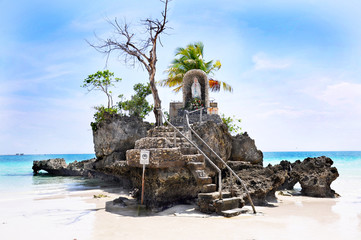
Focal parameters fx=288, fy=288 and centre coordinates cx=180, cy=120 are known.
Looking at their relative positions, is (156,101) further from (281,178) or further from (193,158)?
(281,178)

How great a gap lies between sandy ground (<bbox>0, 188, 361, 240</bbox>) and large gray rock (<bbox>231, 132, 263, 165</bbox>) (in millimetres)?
3554

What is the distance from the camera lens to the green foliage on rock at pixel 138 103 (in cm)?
2134

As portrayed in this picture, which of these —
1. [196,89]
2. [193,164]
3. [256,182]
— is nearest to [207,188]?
[193,164]

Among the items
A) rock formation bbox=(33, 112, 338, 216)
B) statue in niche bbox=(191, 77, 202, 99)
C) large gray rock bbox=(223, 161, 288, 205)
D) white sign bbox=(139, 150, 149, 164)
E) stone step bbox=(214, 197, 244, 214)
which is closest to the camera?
stone step bbox=(214, 197, 244, 214)

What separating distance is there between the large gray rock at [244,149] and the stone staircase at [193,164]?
3.77 meters

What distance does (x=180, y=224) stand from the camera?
23.0 feet

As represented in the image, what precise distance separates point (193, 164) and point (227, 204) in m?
1.54

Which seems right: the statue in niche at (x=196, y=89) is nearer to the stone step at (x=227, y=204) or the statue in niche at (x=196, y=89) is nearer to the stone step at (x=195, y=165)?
Answer: the stone step at (x=195, y=165)

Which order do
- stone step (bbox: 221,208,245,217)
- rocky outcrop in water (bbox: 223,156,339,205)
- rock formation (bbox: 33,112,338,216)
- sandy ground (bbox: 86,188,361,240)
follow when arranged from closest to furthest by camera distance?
sandy ground (bbox: 86,188,361,240)
stone step (bbox: 221,208,245,217)
rock formation (bbox: 33,112,338,216)
rocky outcrop in water (bbox: 223,156,339,205)

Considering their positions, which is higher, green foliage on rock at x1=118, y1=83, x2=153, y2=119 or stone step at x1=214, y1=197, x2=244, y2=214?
green foliage on rock at x1=118, y1=83, x2=153, y2=119

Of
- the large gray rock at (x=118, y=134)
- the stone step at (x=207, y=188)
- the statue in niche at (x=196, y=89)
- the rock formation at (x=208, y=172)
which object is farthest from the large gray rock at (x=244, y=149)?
the statue in niche at (x=196, y=89)

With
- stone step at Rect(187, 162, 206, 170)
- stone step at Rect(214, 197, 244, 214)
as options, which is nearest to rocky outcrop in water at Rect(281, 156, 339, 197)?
stone step at Rect(214, 197, 244, 214)

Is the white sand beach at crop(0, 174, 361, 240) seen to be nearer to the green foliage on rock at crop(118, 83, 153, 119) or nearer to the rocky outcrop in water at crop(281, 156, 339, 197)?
the rocky outcrop in water at crop(281, 156, 339, 197)

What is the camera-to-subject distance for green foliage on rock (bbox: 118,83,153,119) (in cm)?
2134
